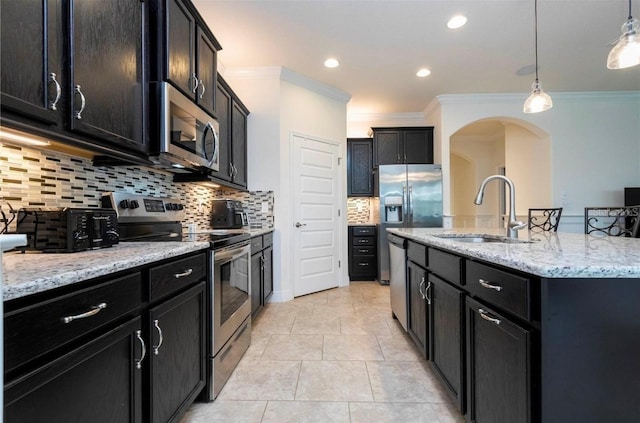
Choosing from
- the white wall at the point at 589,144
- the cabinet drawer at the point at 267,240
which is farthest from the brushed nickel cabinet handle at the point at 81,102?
the white wall at the point at 589,144

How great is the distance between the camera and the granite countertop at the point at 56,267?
2.25 ft

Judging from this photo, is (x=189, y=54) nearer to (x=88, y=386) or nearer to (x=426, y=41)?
(x=88, y=386)

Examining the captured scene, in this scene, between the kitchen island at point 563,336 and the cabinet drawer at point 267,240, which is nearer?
the kitchen island at point 563,336

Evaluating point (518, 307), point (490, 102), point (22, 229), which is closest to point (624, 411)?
point (518, 307)

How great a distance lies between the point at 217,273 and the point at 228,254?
0.18 meters

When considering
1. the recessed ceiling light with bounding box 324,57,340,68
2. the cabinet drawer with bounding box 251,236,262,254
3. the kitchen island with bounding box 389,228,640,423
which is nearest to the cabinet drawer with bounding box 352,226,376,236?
the cabinet drawer with bounding box 251,236,262,254

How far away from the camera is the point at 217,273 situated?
174 cm

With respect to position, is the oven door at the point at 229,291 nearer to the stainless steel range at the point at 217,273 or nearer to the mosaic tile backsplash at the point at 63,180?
the stainless steel range at the point at 217,273

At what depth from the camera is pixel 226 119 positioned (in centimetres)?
290

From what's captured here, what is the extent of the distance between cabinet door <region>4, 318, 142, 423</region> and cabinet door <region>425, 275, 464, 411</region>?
52.7 inches

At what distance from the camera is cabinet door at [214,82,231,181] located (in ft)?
8.93

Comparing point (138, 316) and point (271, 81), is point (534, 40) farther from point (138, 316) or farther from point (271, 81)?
point (138, 316)

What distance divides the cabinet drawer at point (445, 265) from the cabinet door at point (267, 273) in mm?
1831

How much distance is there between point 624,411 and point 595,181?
4.95 meters
